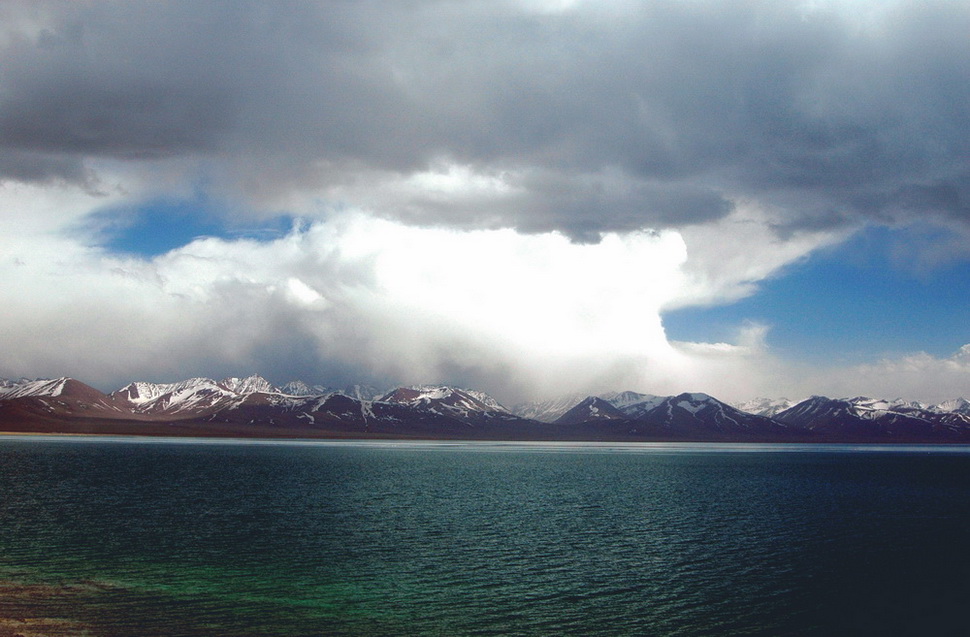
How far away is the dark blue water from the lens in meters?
42.0

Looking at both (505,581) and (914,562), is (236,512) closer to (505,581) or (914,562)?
(505,581)

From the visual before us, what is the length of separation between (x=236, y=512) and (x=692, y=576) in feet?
175

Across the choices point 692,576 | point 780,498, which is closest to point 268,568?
point 692,576

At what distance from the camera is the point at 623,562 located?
2328 inches

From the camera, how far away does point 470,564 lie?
5703 centimetres

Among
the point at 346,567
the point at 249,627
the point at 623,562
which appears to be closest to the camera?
the point at 249,627

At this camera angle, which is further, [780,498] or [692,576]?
[780,498]

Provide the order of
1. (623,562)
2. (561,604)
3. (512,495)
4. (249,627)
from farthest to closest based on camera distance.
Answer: (512,495)
(623,562)
(561,604)
(249,627)

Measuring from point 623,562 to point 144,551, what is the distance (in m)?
37.3

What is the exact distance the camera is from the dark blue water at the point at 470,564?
138 ft

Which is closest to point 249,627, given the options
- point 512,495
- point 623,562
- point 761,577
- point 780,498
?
point 623,562

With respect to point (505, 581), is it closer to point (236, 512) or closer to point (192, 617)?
point (192, 617)

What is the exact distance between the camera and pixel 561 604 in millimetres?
45906

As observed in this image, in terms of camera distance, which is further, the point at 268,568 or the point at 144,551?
the point at 144,551
